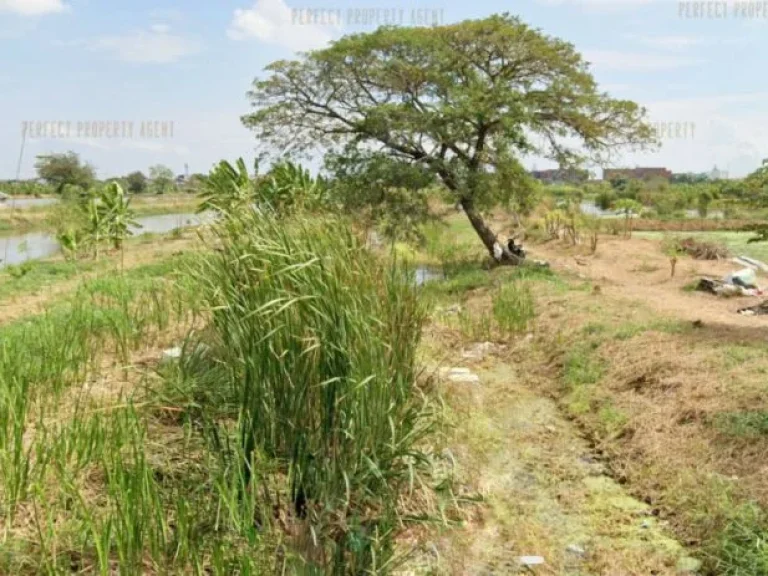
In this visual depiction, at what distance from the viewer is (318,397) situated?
9.28 ft

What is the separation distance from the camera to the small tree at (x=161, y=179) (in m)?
49.0

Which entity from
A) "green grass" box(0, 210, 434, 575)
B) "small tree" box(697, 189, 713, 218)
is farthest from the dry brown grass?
"small tree" box(697, 189, 713, 218)

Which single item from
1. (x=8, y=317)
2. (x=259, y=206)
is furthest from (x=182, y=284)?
(x=8, y=317)

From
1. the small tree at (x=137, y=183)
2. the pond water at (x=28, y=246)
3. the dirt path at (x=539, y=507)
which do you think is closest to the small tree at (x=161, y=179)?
the small tree at (x=137, y=183)

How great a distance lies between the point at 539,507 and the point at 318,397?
1.88m

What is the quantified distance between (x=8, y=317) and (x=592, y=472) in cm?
760

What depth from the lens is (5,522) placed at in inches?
97.0

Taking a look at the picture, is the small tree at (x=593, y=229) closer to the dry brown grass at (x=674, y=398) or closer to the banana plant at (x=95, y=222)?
the dry brown grass at (x=674, y=398)

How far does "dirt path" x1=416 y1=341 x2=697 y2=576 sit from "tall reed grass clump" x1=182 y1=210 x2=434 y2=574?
0.58 metres

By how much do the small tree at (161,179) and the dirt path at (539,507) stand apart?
158 ft

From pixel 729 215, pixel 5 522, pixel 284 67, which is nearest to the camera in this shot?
pixel 5 522

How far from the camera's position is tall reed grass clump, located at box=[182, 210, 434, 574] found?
2.71 meters

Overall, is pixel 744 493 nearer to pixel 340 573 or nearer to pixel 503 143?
pixel 340 573

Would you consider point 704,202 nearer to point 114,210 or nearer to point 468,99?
point 468,99
